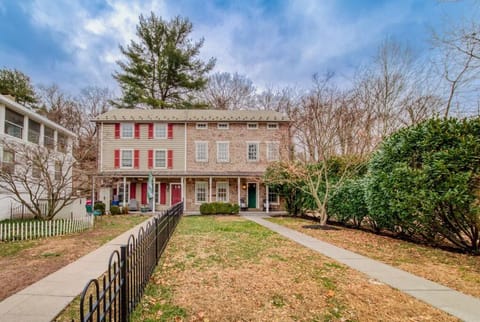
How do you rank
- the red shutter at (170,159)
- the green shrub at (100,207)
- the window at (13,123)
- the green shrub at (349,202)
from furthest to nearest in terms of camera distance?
the red shutter at (170,159)
the green shrub at (100,207)
the window at (13,123)
the green shrub at (349,202)

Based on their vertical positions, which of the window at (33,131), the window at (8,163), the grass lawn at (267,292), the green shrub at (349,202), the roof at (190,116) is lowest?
A: the grass lawn at (267,292)

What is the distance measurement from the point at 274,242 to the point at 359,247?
2.35 m

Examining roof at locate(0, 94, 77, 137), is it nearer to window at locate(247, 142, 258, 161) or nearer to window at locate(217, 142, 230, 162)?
window at locate(217, 142, 230, 162)

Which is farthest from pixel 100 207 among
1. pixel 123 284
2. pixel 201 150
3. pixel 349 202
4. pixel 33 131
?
pixel 123 284

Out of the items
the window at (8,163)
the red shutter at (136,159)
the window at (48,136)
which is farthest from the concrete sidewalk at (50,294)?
the red shutter at (136,159)

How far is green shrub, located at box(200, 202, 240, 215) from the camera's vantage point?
1666 cm

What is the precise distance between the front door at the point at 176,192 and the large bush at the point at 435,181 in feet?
48.5

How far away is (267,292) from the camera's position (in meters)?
3.80

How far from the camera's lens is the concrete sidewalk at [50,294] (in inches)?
120

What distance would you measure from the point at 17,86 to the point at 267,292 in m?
32.0

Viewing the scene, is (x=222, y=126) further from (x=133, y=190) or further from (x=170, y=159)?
(x=133, y=190)

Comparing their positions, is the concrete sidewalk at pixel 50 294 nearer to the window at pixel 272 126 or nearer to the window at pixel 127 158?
the window at pixel 127 158

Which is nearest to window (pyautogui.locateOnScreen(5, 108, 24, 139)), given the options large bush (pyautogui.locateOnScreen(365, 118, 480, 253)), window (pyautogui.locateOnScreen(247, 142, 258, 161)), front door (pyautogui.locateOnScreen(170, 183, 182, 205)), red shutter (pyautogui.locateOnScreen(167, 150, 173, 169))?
red shutter (pyautogui.locateOnScreen(167, 150, 173, 169))

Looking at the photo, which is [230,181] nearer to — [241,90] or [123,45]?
[241,90]
